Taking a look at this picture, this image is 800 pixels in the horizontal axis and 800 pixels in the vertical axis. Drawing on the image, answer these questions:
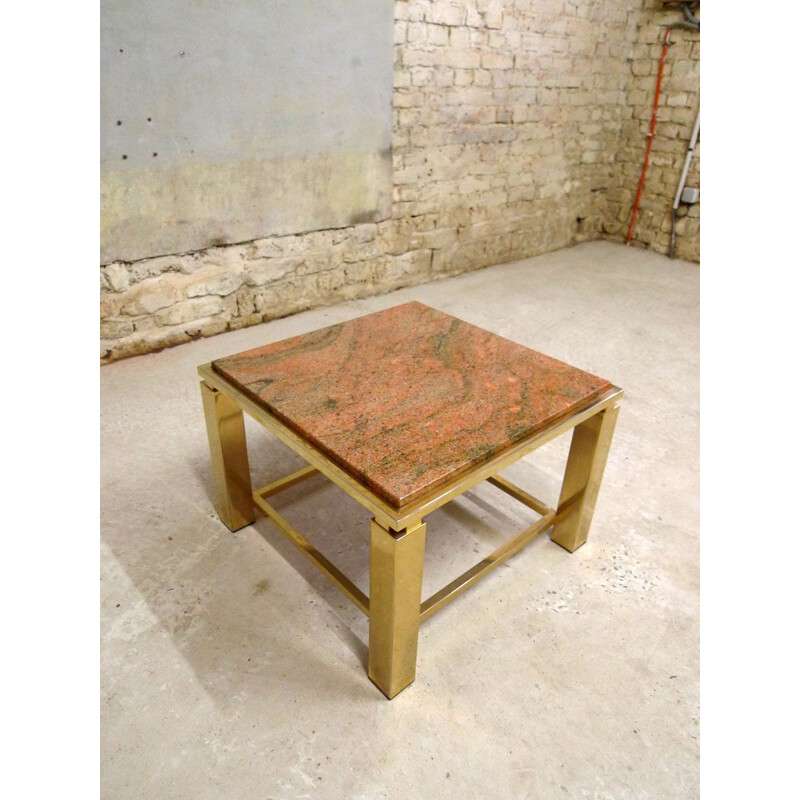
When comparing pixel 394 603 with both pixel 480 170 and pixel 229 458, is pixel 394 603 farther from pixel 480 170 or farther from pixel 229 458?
pixel 480 170

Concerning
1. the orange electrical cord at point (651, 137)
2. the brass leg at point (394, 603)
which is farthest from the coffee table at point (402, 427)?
the orange electrical cord at point (651, 137)

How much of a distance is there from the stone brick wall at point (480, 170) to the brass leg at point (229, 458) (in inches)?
66.6

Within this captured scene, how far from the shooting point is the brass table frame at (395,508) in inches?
51.4

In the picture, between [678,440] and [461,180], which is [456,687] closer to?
[678,440]

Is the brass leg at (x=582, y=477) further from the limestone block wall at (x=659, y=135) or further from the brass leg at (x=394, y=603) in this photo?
the limestone block wall at (x=659, y=135)

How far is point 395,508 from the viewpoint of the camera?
1241mm

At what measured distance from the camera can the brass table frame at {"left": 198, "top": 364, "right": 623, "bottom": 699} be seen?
4.28 ft

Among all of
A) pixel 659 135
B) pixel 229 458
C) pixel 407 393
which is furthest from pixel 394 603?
pixel 659 135

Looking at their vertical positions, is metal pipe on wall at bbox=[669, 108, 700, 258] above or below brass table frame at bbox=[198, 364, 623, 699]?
above

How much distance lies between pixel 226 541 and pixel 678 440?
204 centimetres

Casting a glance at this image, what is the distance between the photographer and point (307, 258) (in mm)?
3873

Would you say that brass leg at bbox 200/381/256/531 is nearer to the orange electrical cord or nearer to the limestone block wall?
the limestone block wall

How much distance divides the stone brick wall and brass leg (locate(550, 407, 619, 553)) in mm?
2497

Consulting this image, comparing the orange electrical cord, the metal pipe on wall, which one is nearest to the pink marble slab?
the metal pipe on wall
